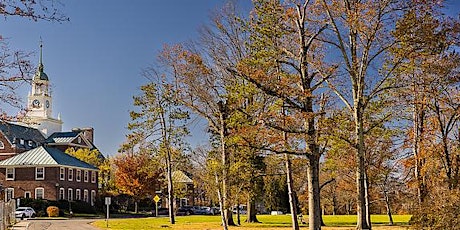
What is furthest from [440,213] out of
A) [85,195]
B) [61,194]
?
[85,195]

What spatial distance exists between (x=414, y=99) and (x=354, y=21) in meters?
6.57

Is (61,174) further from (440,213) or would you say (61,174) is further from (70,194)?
(440,213)

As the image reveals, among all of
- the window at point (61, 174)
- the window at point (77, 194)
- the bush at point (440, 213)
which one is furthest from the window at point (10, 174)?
the bush at point (440, 213)

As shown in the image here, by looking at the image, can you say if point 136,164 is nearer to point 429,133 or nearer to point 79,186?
point 79,186

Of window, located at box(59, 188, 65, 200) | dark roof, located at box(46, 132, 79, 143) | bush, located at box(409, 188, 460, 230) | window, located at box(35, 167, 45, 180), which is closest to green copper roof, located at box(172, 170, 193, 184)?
window, located at box(59, 188, 65, 200)

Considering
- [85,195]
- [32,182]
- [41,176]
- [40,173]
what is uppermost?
[40,173]

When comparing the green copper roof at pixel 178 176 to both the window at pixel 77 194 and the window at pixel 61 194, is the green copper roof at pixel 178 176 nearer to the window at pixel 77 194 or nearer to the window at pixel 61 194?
the window at pixel 77 194

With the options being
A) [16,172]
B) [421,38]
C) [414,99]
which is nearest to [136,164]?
[16,172]

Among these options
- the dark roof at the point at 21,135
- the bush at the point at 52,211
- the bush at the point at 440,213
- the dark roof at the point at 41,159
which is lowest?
the bush at the point at 52,211

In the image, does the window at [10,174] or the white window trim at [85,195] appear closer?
the window at [10,174]

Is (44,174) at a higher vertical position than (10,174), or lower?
lower

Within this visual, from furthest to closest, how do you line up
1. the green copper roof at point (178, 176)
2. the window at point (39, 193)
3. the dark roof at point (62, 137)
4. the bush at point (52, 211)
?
1. the dark roof at point (62, 137)
2. the window at point (39, 193)
3. the green copper roof at point (178, 176)
4. the bush at point (52, 211)

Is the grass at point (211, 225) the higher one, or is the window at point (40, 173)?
the window at point (40, 173)

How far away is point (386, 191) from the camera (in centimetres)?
4475
